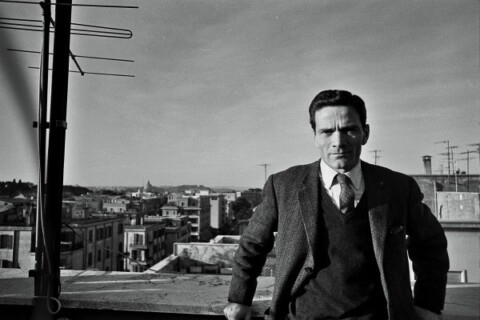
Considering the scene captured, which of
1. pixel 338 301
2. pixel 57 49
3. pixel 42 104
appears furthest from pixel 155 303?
pixel 57 49

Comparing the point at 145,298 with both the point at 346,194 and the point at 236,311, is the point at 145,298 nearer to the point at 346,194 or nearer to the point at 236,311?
the point at 236,311

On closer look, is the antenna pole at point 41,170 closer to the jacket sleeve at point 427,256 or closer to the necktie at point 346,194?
the necktie at point 346,194

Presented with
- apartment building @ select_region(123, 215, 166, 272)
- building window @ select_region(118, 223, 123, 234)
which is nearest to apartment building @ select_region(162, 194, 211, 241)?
apartment building @ select_region(123, 215, 166, 272)

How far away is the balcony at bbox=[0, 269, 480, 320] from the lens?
4.51 ft

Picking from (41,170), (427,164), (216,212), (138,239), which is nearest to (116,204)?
(138,239)

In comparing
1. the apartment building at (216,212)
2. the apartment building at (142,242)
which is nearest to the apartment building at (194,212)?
the apartment building at (216,212)

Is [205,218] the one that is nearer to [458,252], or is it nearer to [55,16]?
[458,252]

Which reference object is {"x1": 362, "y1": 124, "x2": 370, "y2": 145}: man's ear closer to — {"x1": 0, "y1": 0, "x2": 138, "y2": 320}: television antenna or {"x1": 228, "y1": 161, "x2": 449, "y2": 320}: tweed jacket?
{"x1": 228, "y1": 161, "x2": 449, "y2": 320}: tweed jacket

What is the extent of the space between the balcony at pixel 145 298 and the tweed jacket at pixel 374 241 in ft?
0.90

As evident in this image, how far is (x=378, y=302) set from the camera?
108 cm

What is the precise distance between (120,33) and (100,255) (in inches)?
926

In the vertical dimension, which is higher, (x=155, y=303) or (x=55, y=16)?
(x=55, y=16)

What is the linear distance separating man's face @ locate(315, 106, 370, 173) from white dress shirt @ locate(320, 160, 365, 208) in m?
0.02

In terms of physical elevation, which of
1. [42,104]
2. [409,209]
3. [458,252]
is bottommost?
[458,252]
